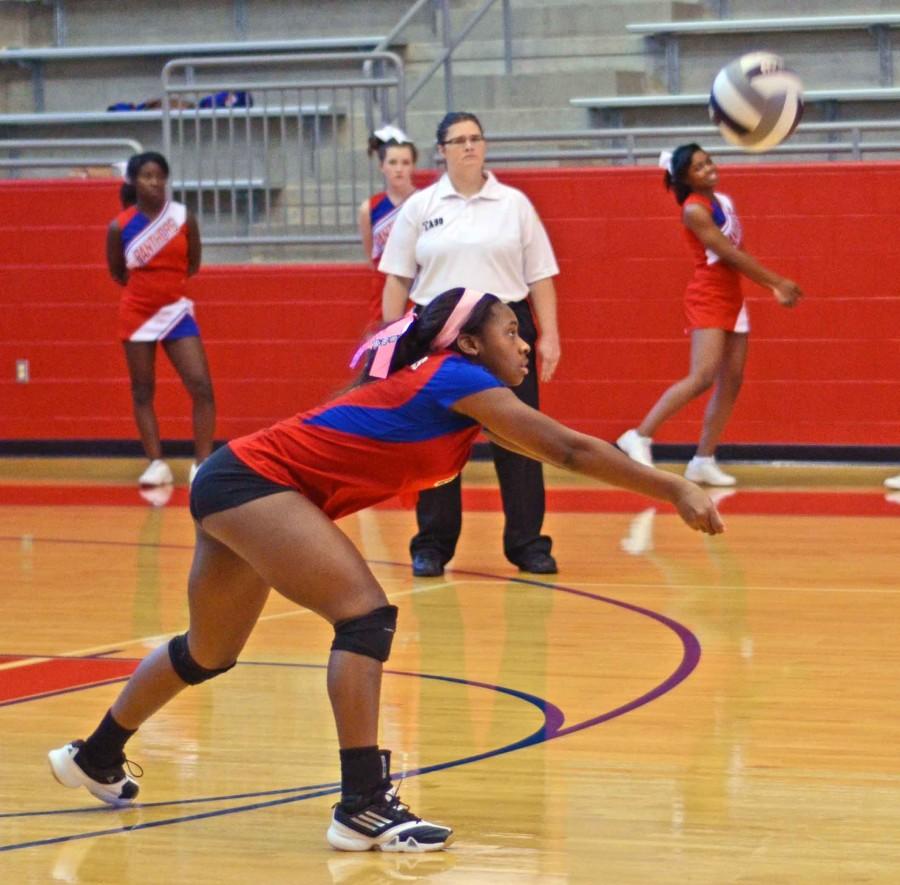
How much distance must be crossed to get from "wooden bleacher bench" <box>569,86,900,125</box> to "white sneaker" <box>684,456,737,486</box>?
3.02 metres

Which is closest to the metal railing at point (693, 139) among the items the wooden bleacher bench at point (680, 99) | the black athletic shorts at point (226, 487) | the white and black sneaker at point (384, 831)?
the wooden bleacher bench at point (680, 99)

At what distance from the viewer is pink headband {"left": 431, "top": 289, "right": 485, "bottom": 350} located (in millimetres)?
4105

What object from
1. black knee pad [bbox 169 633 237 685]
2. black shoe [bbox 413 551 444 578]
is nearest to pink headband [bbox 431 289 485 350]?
black knee pad [bbox 169 633 237 685]

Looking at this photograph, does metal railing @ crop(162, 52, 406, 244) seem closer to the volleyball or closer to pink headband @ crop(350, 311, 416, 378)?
the volleyball

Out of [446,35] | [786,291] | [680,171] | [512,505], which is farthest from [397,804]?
[446,35]

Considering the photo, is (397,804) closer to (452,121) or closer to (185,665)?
(185,665)

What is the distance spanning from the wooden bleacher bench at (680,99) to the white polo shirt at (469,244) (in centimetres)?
525

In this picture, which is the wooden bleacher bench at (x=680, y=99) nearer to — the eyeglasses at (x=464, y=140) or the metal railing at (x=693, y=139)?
the metal railing at (x=693, y=139)

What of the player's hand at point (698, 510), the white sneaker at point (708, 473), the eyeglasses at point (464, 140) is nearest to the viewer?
the player's hand at point (698, 510)

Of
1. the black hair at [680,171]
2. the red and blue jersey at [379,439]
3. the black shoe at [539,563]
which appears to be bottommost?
the black shoe at [539,563]

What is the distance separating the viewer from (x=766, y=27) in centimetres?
1289

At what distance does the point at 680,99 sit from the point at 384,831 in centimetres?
958

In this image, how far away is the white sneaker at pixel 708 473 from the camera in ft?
34.6

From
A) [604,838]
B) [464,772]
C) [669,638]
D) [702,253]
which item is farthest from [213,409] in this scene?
[604,838]
